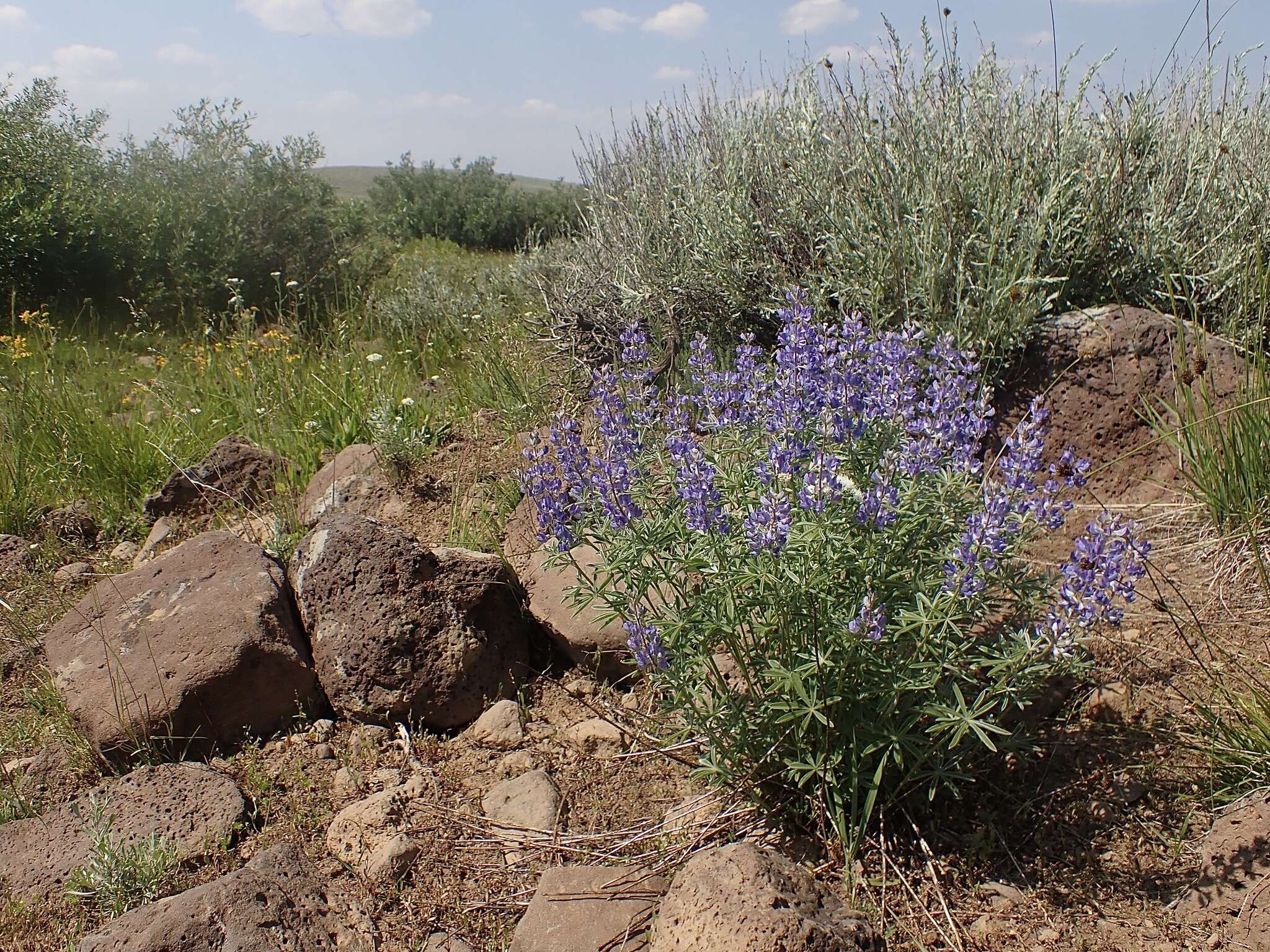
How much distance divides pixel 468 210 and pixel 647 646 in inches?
486

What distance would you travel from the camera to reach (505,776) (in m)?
3.08

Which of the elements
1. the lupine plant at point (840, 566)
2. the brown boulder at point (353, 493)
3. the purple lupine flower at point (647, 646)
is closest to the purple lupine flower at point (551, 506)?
the lupine plant at point (840, 566)

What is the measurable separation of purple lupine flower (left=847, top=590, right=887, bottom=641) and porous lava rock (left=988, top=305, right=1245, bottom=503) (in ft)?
7.60

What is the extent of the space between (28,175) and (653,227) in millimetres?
6660

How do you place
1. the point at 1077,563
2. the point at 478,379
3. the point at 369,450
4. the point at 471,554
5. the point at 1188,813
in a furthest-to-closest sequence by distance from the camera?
the point at 478,379, the point at 369,450, the point at 471,554, the point at 1188,813, the point at 1077,563

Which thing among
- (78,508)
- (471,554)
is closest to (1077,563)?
(471,554)

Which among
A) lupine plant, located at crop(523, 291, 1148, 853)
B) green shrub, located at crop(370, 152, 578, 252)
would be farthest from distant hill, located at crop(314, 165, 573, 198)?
lupine plant, located at crop(523, 291, 1148, 853)

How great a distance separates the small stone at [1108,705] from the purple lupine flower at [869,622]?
1.14 m

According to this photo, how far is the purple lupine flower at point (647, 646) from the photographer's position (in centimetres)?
229

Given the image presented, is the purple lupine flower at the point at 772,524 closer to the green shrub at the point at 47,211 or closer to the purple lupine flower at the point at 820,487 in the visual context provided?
the purple lupine flower at the point at 820,487

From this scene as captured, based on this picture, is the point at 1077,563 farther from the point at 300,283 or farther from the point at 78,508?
the point at 300,283

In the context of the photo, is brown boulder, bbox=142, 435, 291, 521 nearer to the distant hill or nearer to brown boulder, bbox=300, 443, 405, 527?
brown boulder, bbox=300, 443, 405, 527

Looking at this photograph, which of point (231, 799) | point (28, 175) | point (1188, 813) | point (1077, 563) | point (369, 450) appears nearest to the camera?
point (1077, 563)

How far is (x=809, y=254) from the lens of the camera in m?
4.92
